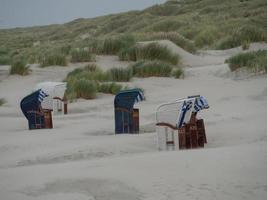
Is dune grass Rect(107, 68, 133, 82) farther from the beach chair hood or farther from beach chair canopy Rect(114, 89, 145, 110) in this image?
beach chair canopy Rect(114, 89, 145, 110)

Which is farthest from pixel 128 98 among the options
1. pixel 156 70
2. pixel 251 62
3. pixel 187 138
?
pixel 156 70

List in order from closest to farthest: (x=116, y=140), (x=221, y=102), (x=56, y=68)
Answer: (x=116, y=140) < (x=221, y=102) < (x=56, y=68)

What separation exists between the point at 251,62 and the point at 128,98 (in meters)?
6.78

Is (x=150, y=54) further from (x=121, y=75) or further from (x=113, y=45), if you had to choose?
(x=121, y=75)

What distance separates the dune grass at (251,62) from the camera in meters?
14.1

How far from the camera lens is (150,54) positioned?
64.0 ft

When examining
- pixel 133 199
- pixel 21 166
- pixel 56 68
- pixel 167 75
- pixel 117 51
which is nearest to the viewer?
pixel 133 199

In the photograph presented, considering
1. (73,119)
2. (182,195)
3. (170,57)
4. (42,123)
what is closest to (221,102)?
(73,119)

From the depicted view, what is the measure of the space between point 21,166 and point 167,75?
10.5 m

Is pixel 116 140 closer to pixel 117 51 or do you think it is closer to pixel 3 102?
pixel 3 102

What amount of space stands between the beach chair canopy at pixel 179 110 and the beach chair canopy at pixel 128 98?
1.31 m

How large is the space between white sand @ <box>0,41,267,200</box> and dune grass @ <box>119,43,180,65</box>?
667cm

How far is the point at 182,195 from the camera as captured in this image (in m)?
4.33

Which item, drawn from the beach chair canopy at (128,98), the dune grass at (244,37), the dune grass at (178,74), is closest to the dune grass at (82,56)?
the dune grass at (178,74)
